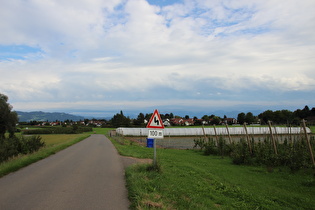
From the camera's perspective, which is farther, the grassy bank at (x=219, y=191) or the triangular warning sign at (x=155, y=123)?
the triangular warning sign at (x=155, y=123)

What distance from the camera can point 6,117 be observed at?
52438mm

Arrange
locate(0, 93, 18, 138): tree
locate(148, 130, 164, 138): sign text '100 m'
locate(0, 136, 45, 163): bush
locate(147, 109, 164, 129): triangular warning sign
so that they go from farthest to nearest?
locate(0, 93, 18, 138): tree
locate(0, 136, 45, 163): bush
locate(147, 109, 164, 129): triangular warning sign
locate(148, 130, 164, 138): sign text '100 m'

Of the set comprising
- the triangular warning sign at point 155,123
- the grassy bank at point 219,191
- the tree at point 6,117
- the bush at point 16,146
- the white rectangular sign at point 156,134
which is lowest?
the grassy bank at point 219,191

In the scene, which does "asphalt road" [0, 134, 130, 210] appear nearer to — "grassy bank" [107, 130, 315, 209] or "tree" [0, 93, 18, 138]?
"grassy bank" [107, 130, 315, 209]

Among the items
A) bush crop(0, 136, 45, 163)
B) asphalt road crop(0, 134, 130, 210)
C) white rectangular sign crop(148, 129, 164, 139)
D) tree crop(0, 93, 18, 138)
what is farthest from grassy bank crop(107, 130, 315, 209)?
tree crop(0, 93, 18, 138)

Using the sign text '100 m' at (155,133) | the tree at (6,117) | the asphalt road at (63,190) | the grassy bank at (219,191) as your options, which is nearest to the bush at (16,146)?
the asphalt road at (63,190)

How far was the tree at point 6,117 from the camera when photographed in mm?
52219

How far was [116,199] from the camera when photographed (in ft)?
22.1

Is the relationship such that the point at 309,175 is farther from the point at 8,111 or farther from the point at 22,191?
the point at 8,111

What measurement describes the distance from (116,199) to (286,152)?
1009cm

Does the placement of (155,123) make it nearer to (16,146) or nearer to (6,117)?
(16,146)

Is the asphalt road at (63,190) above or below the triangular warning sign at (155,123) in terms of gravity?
below

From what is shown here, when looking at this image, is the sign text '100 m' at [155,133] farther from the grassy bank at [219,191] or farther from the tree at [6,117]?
the tree at [6,117]

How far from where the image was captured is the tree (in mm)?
52219
